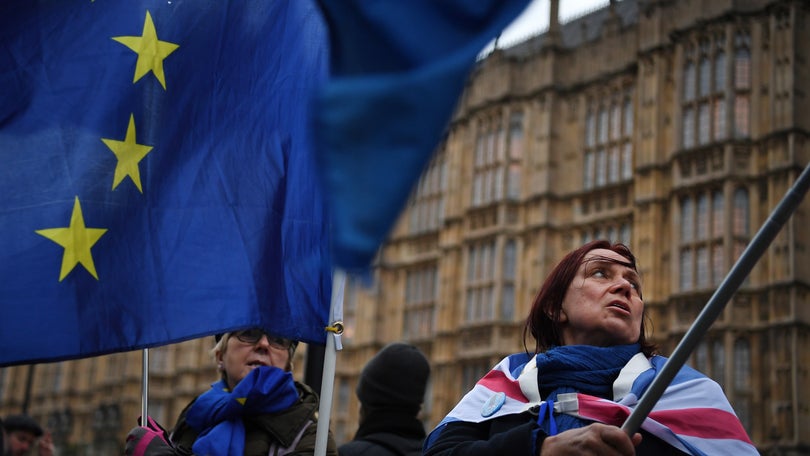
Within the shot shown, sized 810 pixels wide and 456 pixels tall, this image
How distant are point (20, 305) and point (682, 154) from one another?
16.8 metres

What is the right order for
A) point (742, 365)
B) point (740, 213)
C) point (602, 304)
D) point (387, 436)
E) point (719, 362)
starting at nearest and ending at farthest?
point (602, 304) < point (387, 436) < point (742, 365) < point (719, 362) < point (740, 213)

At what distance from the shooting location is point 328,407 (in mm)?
2775

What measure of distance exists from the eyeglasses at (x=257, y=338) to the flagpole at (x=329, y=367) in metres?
0.63

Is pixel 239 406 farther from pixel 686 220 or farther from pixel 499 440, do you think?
pixel 686 220

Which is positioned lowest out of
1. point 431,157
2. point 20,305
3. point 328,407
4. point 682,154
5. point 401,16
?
point 328,407

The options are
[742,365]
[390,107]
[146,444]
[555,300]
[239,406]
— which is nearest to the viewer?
[390,107]

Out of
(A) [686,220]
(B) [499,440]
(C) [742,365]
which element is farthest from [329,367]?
(A) [686,220]

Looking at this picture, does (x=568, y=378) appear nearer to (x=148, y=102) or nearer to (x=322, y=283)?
(x=322, y=283)

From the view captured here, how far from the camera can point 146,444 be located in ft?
10.3

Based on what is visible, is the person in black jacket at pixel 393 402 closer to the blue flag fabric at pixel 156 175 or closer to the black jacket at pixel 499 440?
the blue flag fabric at pixel 156 175

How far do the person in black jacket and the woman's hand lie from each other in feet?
5.68

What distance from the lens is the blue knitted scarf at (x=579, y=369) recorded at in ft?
7.79

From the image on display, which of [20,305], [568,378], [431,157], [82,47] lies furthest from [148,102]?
[568,378]

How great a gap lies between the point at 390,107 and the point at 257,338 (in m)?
1.64
